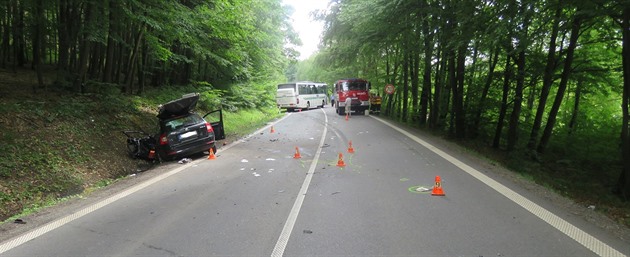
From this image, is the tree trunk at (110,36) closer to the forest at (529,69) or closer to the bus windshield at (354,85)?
the forest at (529,69)

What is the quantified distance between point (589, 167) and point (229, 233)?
50.8 feet

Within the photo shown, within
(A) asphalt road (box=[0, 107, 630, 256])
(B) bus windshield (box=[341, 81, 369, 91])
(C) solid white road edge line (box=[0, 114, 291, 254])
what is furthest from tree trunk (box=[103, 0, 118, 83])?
(B) bus windshield (box=[341, 81, 369, 91])

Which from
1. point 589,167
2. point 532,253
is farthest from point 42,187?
point 589,167

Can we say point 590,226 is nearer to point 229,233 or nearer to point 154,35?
point 229,233

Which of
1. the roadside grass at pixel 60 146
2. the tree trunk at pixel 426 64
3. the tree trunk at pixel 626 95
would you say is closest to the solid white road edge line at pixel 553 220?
the tree trunk at pixel 626 95

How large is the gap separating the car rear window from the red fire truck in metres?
19.6

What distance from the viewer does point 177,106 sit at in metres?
10.8

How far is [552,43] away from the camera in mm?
13422

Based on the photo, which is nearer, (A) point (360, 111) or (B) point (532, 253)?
(B) point (532, 253)

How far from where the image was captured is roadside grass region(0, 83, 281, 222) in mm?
7113

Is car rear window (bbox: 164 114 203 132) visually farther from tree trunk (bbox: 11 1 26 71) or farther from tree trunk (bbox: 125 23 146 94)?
tree trunk (bbox: 11 1 26 71)

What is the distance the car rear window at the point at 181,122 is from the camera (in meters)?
10.6

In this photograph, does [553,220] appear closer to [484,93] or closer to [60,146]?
[60,146]

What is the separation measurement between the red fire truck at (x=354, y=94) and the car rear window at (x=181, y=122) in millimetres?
19574
